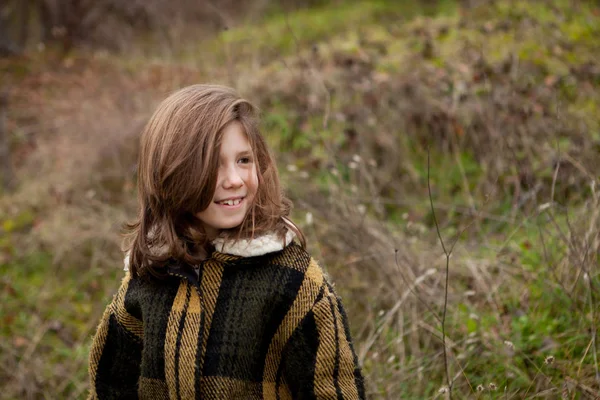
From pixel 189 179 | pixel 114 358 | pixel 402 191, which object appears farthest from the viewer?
pixel 402 191

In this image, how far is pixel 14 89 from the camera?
8.12m

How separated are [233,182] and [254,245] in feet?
0.60

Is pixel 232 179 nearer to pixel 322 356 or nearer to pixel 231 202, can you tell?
pixel 231 202

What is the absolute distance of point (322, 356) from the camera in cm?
161

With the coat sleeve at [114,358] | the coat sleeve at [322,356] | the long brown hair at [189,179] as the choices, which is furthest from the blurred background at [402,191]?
the coat sleeve at [114,358]

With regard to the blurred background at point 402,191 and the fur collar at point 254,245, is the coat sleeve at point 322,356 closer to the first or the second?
the fur collar at point 254,245

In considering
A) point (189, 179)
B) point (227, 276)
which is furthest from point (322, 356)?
point (189, 179)

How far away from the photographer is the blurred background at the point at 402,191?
255 cm

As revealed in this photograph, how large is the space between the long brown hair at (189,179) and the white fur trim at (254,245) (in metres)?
0.02

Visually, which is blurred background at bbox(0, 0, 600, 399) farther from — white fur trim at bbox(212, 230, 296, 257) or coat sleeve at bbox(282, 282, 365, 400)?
white fur trim at bbox(212, 230, 296, 257)

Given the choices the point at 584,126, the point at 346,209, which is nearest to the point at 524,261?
the point at 346,209

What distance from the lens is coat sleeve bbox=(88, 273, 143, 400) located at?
6.30 ft

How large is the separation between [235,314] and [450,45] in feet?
14.3

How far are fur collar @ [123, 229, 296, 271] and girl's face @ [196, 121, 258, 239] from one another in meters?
0.05
